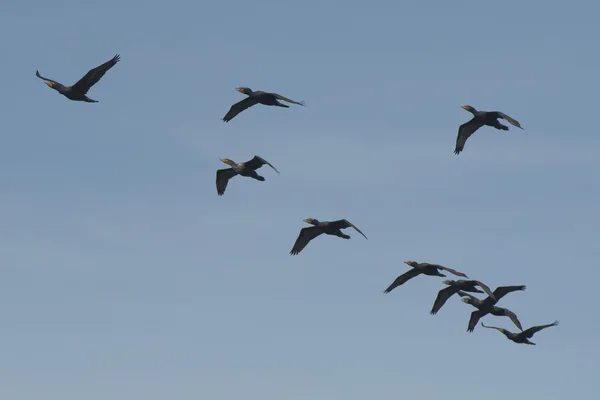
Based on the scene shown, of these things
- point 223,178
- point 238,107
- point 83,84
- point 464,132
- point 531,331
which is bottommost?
point 531,331

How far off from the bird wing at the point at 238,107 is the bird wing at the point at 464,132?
965cm

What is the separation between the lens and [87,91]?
151 feet

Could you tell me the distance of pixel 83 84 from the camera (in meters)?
45.6

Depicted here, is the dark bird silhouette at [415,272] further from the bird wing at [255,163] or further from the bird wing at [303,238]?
the bird wing at [255,163]

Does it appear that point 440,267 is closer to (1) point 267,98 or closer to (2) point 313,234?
(2) point 313,234

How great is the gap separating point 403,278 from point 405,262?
35.0 inches

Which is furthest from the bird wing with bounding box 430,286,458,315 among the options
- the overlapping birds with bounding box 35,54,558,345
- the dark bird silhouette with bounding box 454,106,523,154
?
the dark bird silhouette with bounding box 454,106,523,154

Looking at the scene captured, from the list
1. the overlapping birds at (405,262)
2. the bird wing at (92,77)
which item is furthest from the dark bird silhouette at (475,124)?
the bird wing at (92,77)

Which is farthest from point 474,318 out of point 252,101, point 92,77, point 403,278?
point 92,77

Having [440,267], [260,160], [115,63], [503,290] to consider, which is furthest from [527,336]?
[115,63]

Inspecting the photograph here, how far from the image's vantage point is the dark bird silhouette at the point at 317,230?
46562 millimetres

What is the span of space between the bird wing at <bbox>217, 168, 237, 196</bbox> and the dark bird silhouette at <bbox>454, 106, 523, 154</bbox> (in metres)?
10.6

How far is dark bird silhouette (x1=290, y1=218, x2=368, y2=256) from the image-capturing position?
46562mm

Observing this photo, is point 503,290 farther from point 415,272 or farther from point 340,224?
point 340,224
